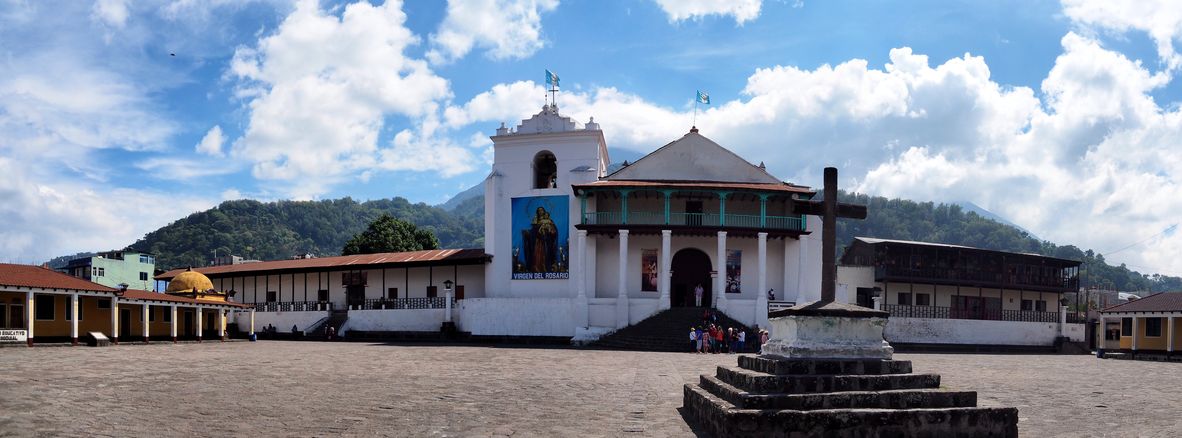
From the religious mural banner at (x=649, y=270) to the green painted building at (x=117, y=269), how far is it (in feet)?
134

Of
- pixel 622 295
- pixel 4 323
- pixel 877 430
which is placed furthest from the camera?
pixel 622 295

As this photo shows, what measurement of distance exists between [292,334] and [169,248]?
84.8 meters

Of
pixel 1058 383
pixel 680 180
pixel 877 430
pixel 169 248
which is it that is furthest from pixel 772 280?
pixel 169 248

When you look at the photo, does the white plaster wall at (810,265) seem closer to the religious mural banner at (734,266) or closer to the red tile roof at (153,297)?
the religious mural banner at (734,266)

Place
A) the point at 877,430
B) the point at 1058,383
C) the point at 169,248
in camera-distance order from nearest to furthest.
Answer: the point at 877,430, the point at 1058,383, the point at 169,248

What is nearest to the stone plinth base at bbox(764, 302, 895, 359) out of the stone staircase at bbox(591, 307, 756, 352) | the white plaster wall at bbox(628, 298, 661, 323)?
the stone staircase at bbox(591, 307, 756, 352)

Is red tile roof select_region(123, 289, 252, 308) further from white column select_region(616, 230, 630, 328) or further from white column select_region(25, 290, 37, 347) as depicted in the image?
white column select_region(616, 230, 630, 328)

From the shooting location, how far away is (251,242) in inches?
5344

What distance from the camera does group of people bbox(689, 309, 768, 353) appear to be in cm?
3206

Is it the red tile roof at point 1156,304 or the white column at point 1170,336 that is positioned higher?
the red tile roof at point 1156,304

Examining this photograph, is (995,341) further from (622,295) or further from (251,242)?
(251,242)

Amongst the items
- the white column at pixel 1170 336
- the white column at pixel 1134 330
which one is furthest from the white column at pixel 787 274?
the white column at pixel 1170 336

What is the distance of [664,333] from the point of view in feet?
114

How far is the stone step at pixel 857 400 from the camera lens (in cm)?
1017
